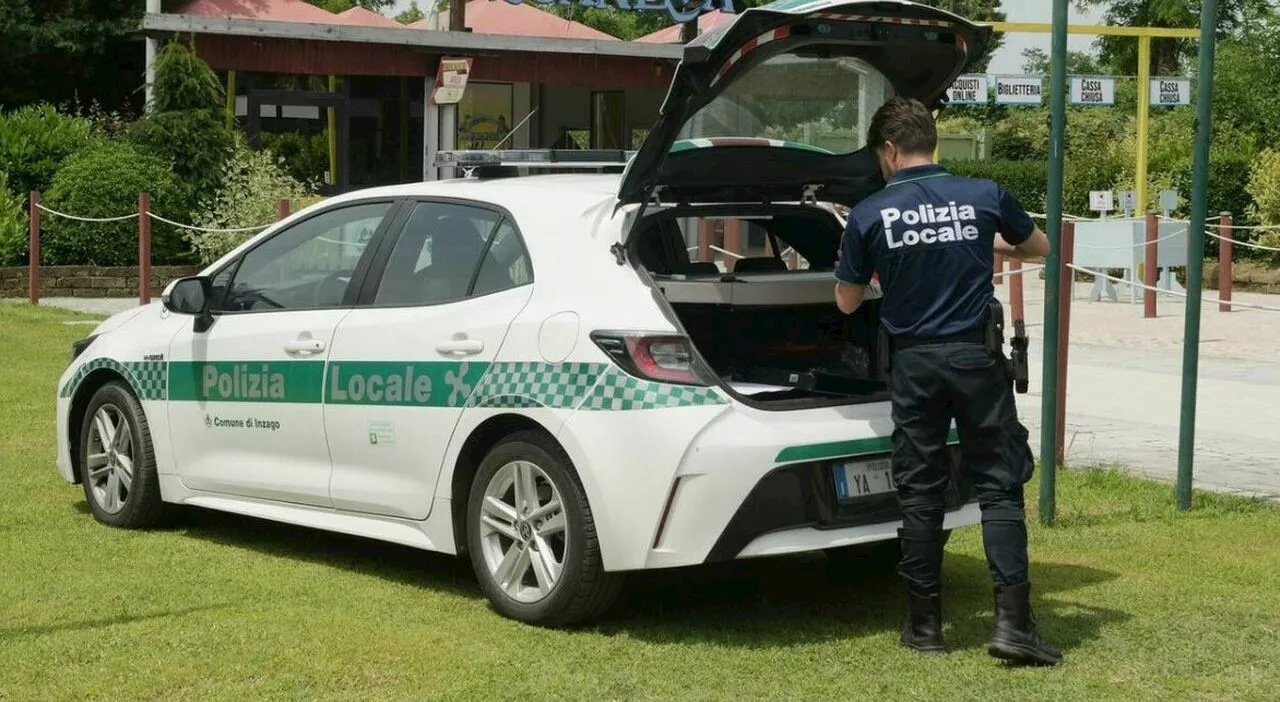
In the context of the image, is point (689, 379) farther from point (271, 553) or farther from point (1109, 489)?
point (1109, 489)

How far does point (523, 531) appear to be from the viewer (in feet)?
19.8

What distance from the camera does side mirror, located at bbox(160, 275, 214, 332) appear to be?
24.3 feet

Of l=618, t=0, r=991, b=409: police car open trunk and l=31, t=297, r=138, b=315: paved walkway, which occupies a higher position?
l=618, t=0, r=991, b=409: police car open trunk

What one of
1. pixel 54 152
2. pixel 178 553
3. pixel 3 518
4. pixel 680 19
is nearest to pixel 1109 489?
pixel 178 553

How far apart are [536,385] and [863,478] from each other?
1.07 metres

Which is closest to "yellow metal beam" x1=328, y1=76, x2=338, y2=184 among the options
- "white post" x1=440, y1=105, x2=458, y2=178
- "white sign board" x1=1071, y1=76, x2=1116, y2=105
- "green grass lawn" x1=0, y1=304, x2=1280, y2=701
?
"white post" x1=440, y1=105, x2=458, y2=178

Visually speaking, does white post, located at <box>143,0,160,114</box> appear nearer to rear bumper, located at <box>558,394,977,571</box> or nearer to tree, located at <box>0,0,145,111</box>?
tree, located at <box>0,0,145,111</box>

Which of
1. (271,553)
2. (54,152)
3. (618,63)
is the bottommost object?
(271,553)

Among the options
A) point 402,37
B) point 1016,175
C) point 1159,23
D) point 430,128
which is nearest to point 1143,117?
point 402,37

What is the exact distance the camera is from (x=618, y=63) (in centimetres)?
3278

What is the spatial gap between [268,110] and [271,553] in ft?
80.4

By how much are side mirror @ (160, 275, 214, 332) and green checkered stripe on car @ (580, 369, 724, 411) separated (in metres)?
2.38

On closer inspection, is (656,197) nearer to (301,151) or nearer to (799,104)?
(799,104)

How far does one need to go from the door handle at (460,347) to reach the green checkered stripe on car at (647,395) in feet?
2.12
